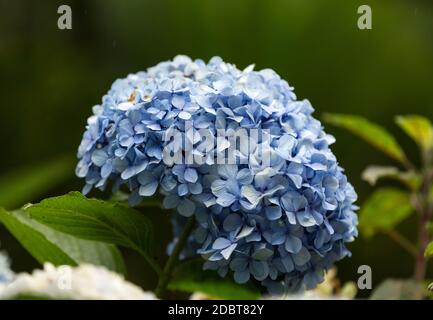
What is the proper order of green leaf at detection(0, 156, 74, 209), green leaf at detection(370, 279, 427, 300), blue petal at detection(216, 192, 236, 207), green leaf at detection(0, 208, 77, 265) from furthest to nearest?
green leaf at detection(0, 156, 74, 209)
green leaf at detection(370, 279, 427, 300)
green leaf at detection(0, 208, 77, 265)
blue petal at detection(216, 192, 236, 207)

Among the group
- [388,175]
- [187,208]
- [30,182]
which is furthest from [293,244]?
[30,182]

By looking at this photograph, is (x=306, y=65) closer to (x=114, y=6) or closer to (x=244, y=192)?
(x=114, y=6)

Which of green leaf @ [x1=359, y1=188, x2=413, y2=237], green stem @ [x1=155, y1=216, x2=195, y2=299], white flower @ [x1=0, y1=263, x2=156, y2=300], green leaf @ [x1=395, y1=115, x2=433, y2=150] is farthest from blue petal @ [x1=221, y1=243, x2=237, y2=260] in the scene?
Answer: green leaf @ [x1=395, y1=115, x2=433, y2=150]

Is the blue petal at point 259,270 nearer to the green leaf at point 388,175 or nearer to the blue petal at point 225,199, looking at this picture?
the blue petal at point 225,199

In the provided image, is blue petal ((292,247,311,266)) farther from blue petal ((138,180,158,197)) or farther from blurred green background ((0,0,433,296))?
blurred green background ((0,0,433,296))

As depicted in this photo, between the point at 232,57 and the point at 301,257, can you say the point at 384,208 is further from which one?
the point at 232,57

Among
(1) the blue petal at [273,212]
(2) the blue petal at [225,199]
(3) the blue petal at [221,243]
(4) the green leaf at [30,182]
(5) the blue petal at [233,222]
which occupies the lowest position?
(4) the green leaf at [30,182]

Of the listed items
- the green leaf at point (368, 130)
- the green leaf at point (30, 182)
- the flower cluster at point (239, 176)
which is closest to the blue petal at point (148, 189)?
the flower cluster at point (239, 176)
